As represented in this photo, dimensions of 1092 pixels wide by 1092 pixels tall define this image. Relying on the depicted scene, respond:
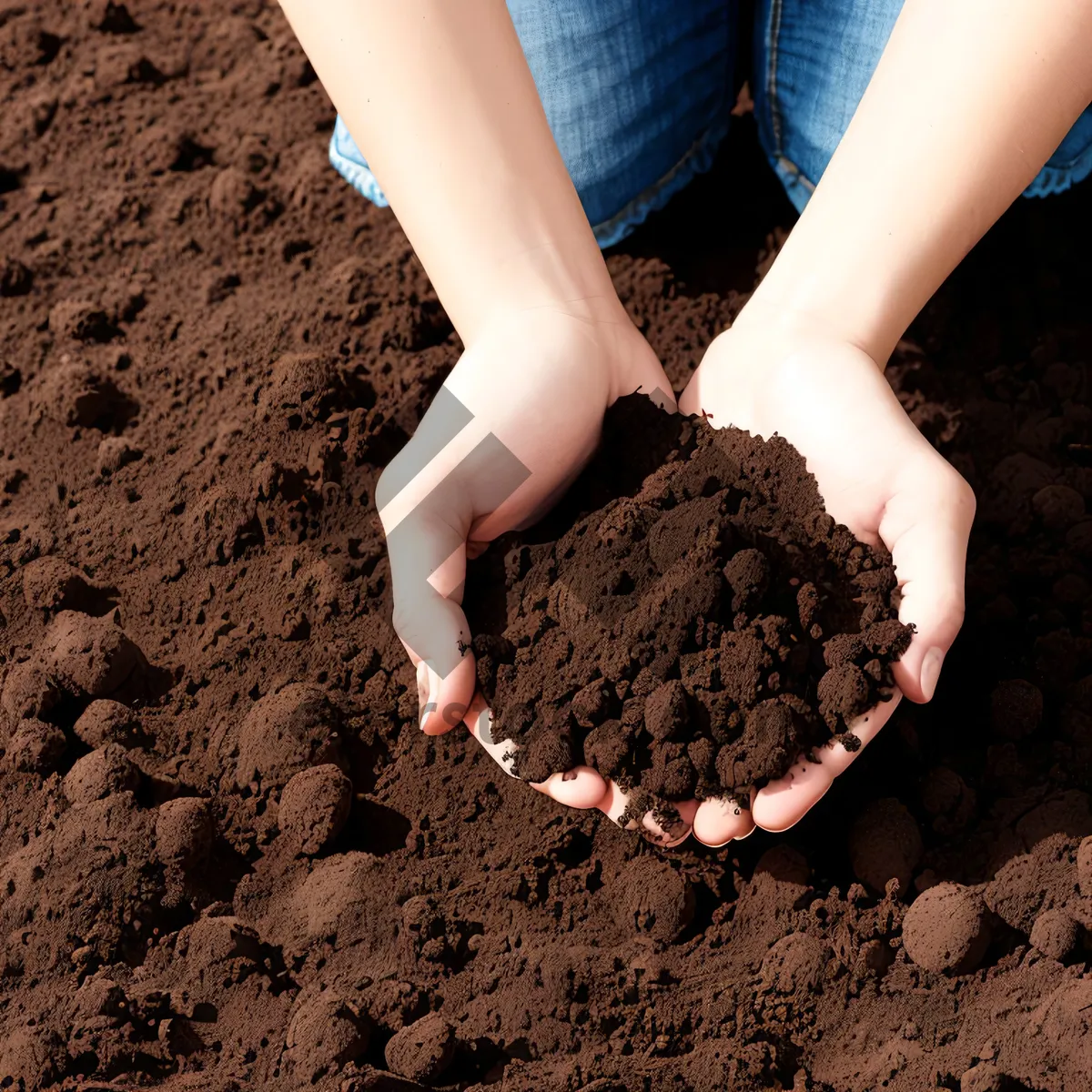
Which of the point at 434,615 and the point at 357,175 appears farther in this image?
the point at 357,175

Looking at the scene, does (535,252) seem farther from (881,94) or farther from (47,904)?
(47,904)

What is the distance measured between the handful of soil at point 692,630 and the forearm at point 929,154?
0.88 ft

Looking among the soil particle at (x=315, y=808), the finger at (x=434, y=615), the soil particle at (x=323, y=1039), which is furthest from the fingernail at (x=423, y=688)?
the soil particle at (x=323, y=1039)

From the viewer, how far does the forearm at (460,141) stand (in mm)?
1563

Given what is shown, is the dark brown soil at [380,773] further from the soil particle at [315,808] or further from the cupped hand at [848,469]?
the cupped hand at [848,469]

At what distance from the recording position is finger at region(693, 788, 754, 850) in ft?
4.40

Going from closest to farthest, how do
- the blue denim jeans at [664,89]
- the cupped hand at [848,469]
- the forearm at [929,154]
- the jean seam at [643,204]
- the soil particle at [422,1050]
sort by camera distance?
the soil particle at [422,1050] → the cupped hand at [848,469] → the forearm at [929,154] → the blue denim jeans at [664,89] → the jean seam at [643,204]

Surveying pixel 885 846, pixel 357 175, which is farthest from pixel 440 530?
pixel 357 175

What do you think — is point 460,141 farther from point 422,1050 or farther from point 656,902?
point 422,1050

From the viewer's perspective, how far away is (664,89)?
2244 millimetres

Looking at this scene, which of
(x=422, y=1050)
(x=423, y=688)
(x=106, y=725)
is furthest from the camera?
(x=106, y=725)

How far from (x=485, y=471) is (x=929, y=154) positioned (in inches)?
30.2

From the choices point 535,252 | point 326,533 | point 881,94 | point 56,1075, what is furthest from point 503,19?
point 56,1075

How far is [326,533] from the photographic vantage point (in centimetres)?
182
